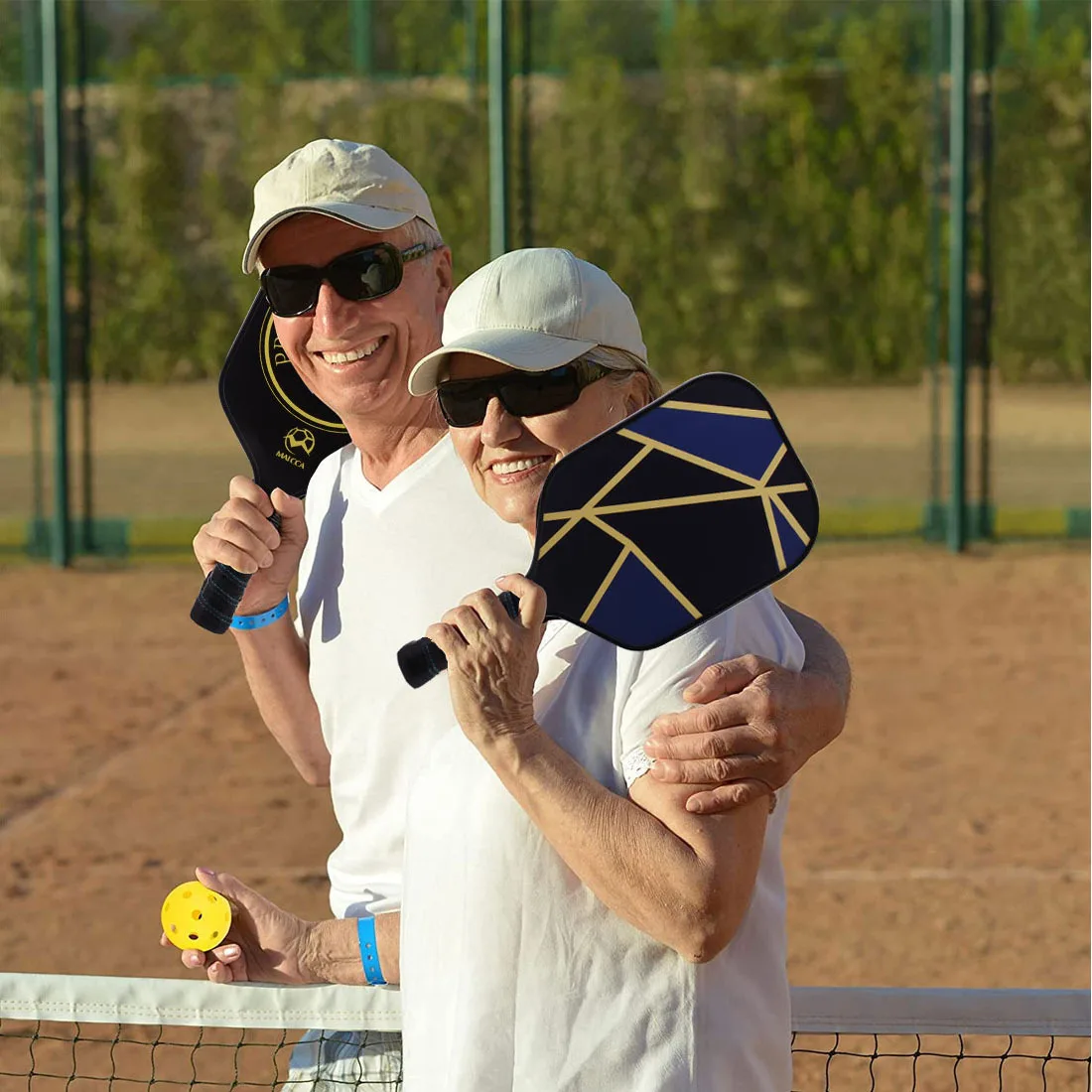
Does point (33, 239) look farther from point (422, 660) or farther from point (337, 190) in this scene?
point (422, 660)

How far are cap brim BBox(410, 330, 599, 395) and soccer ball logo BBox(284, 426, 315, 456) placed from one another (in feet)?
3.14

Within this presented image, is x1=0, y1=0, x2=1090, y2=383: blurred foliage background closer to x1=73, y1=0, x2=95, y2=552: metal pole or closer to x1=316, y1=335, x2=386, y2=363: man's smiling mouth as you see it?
x1=73, y1=0, x2=95, y2=552: metal pole

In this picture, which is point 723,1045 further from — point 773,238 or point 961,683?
point 773,238

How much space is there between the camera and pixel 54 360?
1339 centimetres

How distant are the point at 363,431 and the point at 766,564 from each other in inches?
35.9

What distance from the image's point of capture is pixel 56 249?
13320mm

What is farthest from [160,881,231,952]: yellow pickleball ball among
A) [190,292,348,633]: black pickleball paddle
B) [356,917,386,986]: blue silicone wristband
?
[190,292,348,633]: black pickleball paddle

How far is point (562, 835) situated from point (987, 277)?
480 inches

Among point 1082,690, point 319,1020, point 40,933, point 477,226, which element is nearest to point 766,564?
point 319,1020

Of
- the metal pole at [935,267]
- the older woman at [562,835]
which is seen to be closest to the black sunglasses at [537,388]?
the older woman at [562,835]

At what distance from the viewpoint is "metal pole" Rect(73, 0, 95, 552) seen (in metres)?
13.3

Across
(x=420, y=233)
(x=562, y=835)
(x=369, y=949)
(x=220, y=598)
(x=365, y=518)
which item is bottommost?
(x=369, y=949)

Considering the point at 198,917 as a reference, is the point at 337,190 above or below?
above

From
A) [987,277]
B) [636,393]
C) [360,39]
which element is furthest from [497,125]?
[636,393]
